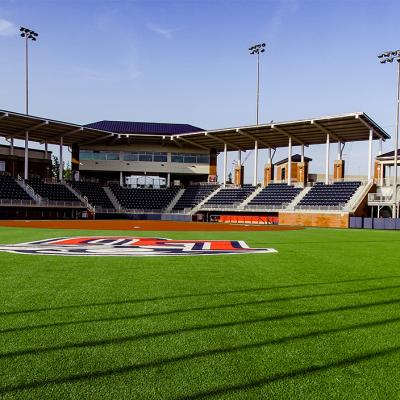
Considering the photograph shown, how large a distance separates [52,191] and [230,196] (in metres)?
26.7

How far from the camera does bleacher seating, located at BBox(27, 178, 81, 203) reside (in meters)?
58.1

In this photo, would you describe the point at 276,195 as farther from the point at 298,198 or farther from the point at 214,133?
the point at 214,133

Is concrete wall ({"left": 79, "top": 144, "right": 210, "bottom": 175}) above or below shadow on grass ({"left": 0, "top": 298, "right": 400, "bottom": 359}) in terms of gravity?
above

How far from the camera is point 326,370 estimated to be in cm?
422

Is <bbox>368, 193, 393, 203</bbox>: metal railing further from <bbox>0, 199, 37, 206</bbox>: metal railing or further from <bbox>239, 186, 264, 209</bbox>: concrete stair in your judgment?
<bbox>0, 199, 37, 206</bbox>: metal railing

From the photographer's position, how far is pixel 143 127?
7219 centimetres

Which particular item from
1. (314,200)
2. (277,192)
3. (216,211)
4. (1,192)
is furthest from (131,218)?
(314,200)

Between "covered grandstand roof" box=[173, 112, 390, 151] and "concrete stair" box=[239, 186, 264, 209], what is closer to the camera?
"covered grandstand roof" box=[173, 112, 390, 151]

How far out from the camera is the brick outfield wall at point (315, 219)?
4423 cm

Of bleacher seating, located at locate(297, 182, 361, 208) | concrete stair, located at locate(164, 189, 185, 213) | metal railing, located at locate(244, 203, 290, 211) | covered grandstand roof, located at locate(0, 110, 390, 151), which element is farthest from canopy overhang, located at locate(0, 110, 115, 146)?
bleacher seating, located at locate(297, 182, 361, 208)

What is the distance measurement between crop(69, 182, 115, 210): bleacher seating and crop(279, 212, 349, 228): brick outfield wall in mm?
27748

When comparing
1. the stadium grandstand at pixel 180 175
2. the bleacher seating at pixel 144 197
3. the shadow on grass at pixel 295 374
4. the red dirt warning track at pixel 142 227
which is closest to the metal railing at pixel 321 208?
the stadium grandstand at pixel 180 175

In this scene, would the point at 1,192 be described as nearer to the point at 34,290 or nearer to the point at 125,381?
the point at 34,290

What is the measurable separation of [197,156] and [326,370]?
69.6m
